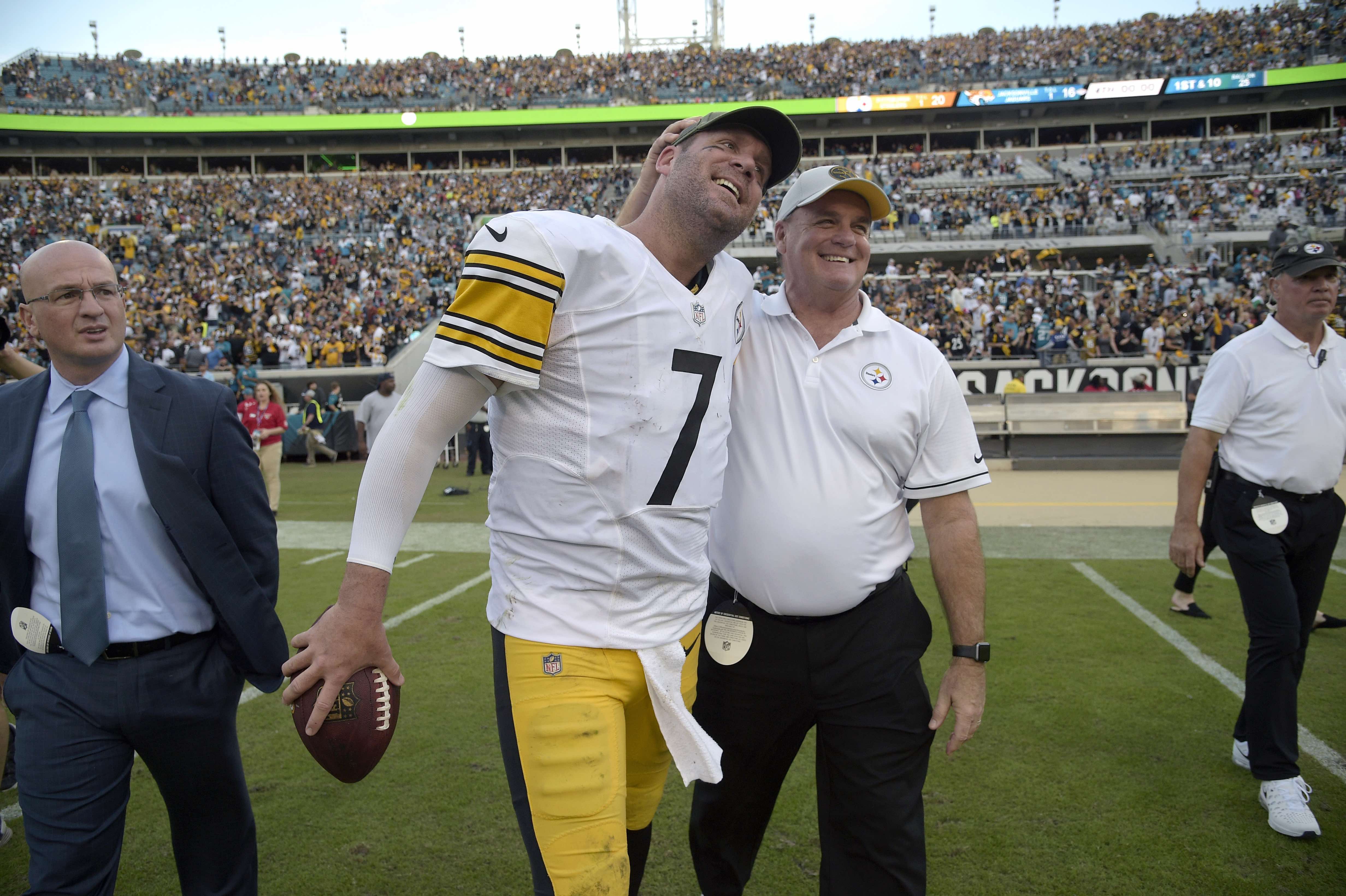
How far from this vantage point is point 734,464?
2553 millimetres

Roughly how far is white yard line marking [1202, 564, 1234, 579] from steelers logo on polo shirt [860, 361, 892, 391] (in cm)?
602

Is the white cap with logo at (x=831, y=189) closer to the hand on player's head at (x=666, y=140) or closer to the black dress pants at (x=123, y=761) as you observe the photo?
the hand on player's head at (x=666, y=140)

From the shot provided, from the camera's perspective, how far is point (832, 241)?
258 centimetres

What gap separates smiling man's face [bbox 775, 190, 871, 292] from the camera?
8.39 ft

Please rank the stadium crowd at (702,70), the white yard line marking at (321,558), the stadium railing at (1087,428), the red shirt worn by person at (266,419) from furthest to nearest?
the stadium crowd at (702,70), the stadium railing at (1087,428), the red shirt worn by person at (266,419), the white yard line marking at (321,558)

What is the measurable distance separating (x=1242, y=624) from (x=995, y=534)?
339cm

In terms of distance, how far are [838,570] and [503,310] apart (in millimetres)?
1215

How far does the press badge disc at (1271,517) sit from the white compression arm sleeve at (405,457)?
10.7 feet

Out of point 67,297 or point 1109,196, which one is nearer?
point 67,297

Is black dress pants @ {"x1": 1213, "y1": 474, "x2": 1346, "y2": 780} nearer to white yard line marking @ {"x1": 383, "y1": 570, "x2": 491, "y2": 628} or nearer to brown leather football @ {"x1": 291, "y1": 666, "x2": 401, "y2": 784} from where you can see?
brown leather football @ {"x1": 291, "y1": 666, "x2": 401, "y2": 784}

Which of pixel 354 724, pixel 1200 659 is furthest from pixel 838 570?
pixel 1200 659

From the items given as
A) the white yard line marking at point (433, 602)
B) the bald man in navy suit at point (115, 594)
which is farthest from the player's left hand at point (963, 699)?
the white yard line marking at point (433, 602)

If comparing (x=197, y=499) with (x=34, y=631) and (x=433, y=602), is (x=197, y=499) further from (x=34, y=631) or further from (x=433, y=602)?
(x=433, y=602)

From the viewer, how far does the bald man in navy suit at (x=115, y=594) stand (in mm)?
2232
